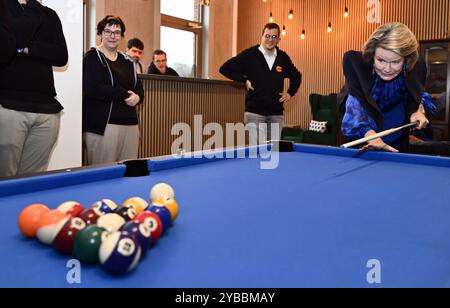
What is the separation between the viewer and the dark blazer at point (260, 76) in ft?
13.8

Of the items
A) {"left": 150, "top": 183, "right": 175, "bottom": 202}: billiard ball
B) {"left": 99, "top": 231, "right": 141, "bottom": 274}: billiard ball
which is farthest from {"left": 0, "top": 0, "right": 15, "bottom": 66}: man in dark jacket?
{"left": 99, "top": 231, "right": 141, "bottom": 274}: billiard ball

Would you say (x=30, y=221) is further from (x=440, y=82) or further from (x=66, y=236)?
(x=440, y=82)

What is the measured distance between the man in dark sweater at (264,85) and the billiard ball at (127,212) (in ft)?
10.4

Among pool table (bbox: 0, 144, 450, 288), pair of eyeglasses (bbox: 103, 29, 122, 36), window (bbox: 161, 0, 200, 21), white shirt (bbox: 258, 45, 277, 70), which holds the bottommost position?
pool table (bbox: 0, 144, 450, 288)

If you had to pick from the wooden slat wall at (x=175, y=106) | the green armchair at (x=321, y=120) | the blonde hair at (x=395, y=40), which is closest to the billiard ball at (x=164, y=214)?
the blonde hair at (x=395, y=40)

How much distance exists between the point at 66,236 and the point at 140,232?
0.14m

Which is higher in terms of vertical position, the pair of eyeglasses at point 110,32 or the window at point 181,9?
the window at point 181,9

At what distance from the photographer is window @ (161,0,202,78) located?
23.6 ft

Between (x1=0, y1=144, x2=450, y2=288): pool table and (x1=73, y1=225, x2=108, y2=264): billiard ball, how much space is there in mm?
18

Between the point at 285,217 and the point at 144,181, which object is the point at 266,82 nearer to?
the point at 144,181

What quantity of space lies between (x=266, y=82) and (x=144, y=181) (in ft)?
9.18

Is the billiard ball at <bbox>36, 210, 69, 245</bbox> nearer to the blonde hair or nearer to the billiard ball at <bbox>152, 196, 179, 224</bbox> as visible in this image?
the billiard ball at <bbox>152, 196, 179, 224</bbox>

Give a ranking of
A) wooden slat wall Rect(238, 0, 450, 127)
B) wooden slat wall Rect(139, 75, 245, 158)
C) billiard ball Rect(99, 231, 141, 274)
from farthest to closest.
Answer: wooden slat wall Rect(238, 0, 450, 127), wooden slat wall Rect(139, 75, 245, 158), billiard ball Rect(99, 231, 141, 274)

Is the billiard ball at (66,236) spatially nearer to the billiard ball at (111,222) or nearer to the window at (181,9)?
the billiard ball at (111,222)
